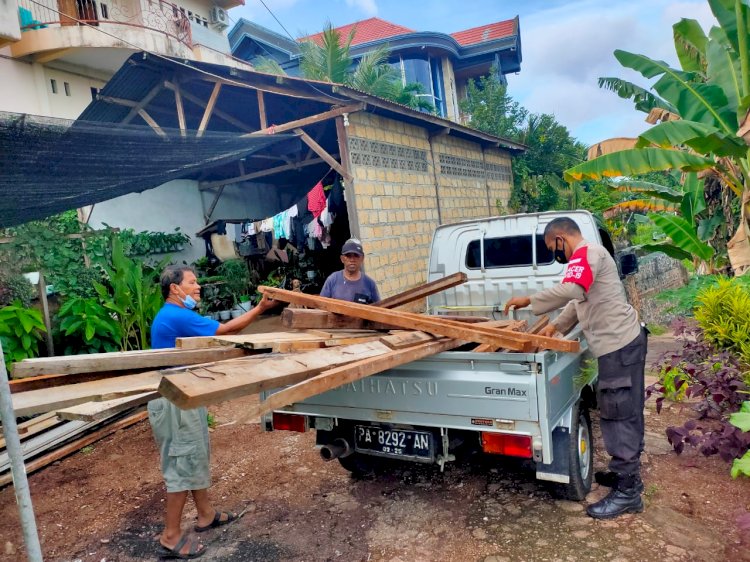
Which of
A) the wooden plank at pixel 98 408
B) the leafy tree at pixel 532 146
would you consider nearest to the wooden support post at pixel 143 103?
the wooden plank at pixel 98 408

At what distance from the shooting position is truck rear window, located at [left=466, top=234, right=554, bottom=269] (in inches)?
209

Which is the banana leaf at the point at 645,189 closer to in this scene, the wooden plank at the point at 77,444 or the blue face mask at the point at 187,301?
the blue face mask at the point at 187,301

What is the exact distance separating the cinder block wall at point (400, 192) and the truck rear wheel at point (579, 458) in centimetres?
511

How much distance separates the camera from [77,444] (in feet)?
17.6

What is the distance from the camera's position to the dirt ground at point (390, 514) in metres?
3.07

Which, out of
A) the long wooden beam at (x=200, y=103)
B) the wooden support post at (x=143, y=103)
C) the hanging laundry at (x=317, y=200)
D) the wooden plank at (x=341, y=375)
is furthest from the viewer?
the hanging laundry at (x=317, y=200)

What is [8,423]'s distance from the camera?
204 centimetres

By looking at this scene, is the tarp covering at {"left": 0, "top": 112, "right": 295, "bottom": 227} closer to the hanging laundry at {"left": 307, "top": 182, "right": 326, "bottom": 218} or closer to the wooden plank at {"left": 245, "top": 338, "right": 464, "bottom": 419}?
the hanging laundry at {"left": 307, "top": 182, "right": 326, "bottom": 218}

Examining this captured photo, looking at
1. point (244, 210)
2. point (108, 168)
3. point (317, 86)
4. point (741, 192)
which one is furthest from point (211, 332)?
point (244, 210)

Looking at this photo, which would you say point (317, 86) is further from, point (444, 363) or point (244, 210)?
point (244, 210)

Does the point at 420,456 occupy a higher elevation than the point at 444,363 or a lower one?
lower

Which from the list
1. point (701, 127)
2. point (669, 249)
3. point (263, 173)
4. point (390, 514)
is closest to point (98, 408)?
point (390, 514)

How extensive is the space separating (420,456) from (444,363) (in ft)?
2.01

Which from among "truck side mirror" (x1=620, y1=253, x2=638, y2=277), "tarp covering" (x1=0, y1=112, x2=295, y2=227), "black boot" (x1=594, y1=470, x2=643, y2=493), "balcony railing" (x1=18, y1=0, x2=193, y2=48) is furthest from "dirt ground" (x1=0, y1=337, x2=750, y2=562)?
"balcony railing" (x1=18, y1=0, x2=193, y2=48)
